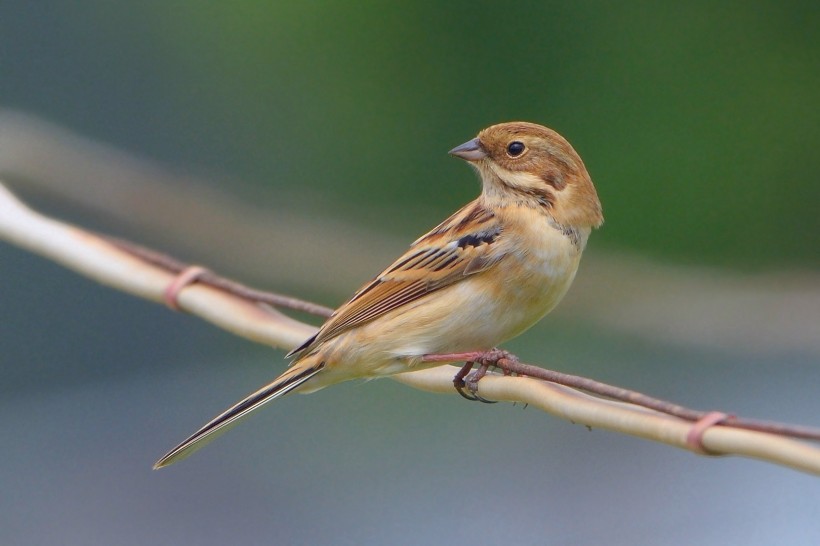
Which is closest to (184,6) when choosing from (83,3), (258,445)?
(83,3)

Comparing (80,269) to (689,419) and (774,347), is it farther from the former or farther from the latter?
(774,347)

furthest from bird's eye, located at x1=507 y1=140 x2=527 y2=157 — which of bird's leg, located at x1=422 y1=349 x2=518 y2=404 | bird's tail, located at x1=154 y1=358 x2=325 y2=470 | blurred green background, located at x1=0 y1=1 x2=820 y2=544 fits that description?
blurred green background, located at x1=0 y1=1 x2=820 y2=544

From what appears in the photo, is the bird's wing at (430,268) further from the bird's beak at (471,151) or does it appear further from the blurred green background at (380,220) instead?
the blurred green background at (380,220)

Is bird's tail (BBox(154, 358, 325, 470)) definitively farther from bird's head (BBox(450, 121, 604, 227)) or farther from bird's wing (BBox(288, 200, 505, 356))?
bird's head (BBox(450, 121, 604, 227))

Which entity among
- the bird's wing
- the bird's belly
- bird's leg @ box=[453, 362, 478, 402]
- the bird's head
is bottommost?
bird's leg @ box=[453, 362, 478, 402]

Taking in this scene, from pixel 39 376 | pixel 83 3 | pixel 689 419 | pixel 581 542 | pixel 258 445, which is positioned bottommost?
pixel 689 419

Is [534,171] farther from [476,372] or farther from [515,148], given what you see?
[476,372]
